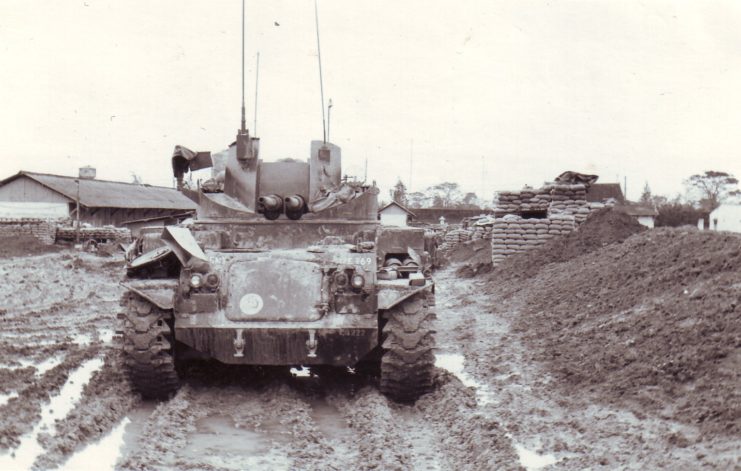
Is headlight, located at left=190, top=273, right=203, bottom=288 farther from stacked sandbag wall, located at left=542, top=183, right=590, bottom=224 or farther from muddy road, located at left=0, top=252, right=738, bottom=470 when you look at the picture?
stacked sandbag wall, located at left=542, top=183, right=590, bottom=224

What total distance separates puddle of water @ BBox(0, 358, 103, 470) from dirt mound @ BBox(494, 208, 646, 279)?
11404 millimetres

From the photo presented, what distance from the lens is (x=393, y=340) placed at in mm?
8203

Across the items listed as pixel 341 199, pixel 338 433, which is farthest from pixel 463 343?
pixel 338 433

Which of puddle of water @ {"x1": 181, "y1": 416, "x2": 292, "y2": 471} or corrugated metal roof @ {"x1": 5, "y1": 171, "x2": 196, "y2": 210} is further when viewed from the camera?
corrugated metal roof @ {"x1": 5, "y1": 171, "x2": 196, "y2": 210}

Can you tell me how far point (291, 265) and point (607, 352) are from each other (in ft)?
11.4

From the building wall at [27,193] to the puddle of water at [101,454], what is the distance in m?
37.0

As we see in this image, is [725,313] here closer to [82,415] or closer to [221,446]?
[221,446]

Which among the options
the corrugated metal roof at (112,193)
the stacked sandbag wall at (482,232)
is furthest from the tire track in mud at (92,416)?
the corrugated metal roof at (112,193)

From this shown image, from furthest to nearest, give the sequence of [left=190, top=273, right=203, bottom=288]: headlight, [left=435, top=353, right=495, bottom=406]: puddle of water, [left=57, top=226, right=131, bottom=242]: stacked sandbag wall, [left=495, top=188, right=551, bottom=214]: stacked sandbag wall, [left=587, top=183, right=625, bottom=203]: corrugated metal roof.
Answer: [left=587, top=183, right=625, bottom=203]: corrugated metal roof → [left=57, top=226, right=131, bottom=242]: stacked sandbag wall → [left=495, top=188, right=551, bottom=214]: stacked sandbag wall → [left=435, top=353, right=495, bottom=406]: puddle of water → [left=190, top=273, right=203, bottom=288]: headlight

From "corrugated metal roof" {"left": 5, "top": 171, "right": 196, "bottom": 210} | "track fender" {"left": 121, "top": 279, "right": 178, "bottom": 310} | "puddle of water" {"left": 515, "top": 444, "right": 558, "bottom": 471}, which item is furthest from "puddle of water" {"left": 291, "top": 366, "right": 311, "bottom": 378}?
"corrugated metal roof" {"left": 5, "top": 171, "right": 196, "bottom": 210}

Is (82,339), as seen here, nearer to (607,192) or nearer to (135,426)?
(135,426)

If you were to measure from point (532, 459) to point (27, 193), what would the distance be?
1605 inches

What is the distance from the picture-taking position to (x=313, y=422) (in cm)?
768

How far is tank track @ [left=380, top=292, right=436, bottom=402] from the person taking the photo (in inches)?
322
